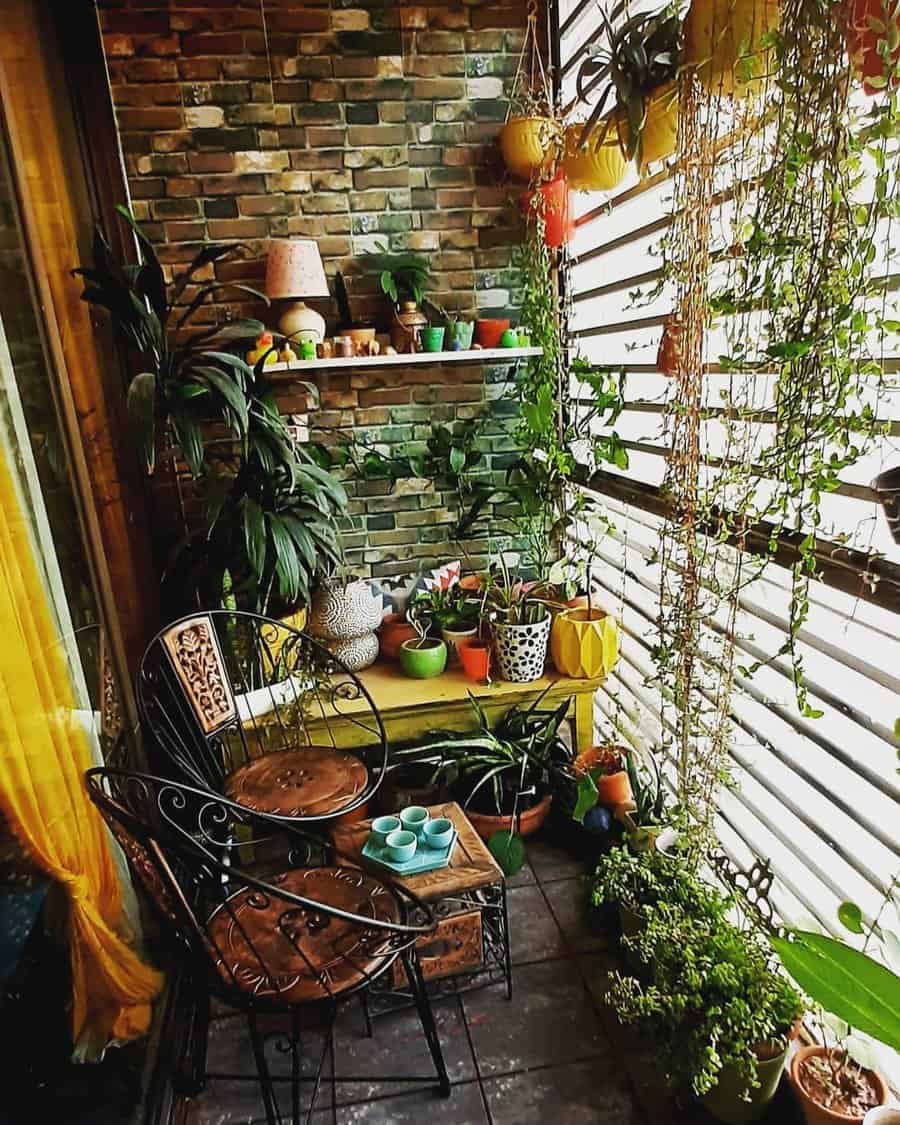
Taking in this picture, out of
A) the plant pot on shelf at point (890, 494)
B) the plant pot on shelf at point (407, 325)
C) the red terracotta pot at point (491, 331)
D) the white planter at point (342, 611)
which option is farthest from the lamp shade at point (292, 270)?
the plant pot on shelf at point (890, 494)

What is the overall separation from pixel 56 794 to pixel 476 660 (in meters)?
1.44

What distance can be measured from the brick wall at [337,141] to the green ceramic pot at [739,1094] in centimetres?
217

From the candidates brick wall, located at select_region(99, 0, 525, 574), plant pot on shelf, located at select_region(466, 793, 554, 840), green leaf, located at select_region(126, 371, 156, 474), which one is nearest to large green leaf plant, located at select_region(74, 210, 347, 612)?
green leaf, located at select_region(126, 371, 156, 474)

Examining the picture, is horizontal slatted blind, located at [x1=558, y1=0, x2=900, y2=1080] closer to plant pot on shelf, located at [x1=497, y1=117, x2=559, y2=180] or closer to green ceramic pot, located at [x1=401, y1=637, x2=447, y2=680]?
plant pot on shelf, located at [x1=497, y1=117, x2=559, y2=180]

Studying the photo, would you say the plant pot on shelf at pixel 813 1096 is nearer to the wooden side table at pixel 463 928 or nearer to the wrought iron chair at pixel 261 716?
the wooden side table at pixel 463 928

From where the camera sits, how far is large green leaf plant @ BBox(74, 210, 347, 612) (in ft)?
6.83

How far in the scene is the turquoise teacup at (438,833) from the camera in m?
1.93

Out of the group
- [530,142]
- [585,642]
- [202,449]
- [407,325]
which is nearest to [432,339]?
[407,325]

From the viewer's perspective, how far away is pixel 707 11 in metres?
1.37

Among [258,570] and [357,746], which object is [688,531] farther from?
[357,746]

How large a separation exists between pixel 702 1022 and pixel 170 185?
2.84 m

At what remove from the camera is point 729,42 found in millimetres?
1338

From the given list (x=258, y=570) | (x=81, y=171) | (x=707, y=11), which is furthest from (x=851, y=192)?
(x=81, y=171)

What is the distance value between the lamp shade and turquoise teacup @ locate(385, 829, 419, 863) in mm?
1713
